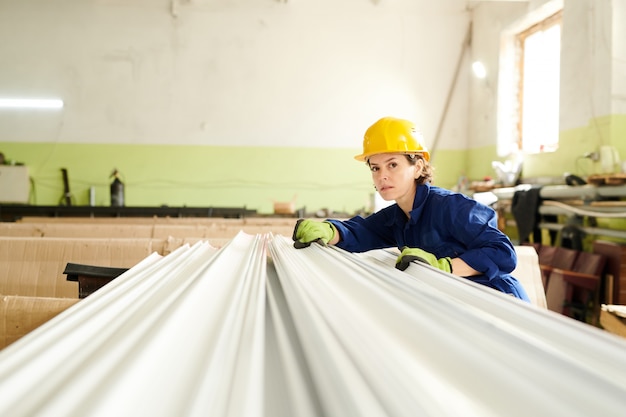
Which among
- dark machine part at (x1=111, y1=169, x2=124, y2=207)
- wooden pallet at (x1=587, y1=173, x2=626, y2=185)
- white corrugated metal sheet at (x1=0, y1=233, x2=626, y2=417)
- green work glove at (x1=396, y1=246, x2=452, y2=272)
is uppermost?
wooden pallet at (x1=587, y1=173, x2=626, y2=185)

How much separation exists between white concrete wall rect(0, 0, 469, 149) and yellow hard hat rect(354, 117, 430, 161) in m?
4.00

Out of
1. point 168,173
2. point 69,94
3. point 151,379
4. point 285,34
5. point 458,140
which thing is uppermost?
point 285,34

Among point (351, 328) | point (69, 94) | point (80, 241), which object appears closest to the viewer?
point (351, 328)

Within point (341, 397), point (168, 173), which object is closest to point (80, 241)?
point (341, 397)

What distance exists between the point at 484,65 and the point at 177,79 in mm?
3588

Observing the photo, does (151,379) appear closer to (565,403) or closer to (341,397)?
(341,397)

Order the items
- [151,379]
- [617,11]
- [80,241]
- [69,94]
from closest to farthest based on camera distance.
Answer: [151,379]
[80,241]
[617,11]
[69,94]

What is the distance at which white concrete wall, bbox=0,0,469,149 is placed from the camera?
17.8 ft

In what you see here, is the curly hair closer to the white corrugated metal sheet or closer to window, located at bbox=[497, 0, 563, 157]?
the white corrugated metal sheet

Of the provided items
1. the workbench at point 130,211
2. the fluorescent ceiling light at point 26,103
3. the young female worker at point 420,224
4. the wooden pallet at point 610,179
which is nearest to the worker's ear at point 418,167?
the young female worker at point 420,224

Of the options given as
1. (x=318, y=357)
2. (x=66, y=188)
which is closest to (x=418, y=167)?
(x=318, y=357)

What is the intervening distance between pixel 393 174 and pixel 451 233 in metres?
0.30

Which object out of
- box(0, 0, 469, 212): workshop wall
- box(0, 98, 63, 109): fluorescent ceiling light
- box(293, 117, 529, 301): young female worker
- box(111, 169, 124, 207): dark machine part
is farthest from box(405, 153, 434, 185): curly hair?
box(0, 98, 63, 109): fluorescent ceiling light

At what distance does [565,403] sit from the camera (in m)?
0.53
